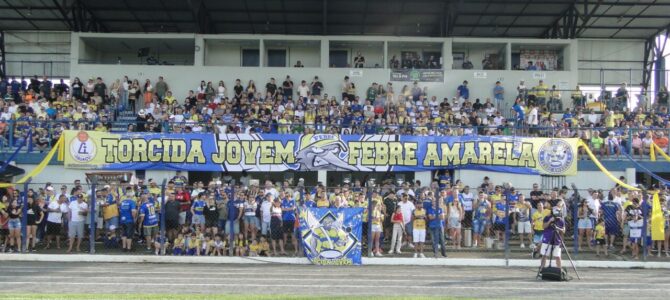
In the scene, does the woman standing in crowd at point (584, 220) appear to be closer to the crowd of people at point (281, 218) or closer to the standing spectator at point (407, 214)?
the crowd of people at point (281, 218)

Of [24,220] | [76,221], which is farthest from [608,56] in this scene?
[24,220]

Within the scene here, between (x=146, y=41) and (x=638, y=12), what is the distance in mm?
24597

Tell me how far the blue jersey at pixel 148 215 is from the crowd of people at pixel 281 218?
0.09 ft

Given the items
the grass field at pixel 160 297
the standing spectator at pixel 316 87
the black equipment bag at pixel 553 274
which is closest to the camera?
the grass field at pixel 160 297

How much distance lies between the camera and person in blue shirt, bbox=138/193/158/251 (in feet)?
58.4

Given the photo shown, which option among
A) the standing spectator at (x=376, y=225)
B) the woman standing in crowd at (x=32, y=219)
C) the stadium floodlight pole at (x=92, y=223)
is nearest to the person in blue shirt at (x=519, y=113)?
the standing spectator at (x=376, y=225)

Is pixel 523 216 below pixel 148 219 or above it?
above

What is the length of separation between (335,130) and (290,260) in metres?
7.26

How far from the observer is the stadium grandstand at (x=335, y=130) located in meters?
17.8

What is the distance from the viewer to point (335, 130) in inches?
917

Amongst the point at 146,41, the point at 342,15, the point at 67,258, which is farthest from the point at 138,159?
the point at 342,15

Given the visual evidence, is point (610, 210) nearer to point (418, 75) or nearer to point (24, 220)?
point (418, 75)

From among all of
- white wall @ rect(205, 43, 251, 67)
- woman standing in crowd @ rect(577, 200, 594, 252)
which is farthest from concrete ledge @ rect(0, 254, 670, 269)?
white wall @ rect(205, 43, 251, 67)

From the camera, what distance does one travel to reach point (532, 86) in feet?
102
